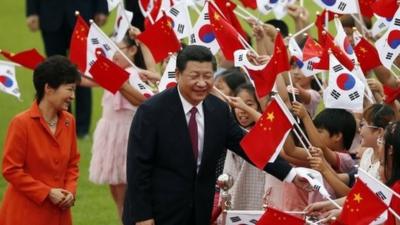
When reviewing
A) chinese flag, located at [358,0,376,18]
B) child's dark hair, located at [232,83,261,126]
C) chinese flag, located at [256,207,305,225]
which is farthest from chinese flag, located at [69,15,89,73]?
chinese flag, located at [256,207,305,225]

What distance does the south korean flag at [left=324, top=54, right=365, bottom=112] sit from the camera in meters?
8.41

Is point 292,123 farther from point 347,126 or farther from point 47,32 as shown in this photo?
point 47,32

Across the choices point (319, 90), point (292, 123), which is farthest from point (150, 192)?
point (319, 90)

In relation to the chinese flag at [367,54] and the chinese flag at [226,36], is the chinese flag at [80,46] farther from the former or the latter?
the chinese flag at [367,54]

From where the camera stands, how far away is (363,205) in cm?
680

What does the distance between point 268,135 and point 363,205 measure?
3.40ft

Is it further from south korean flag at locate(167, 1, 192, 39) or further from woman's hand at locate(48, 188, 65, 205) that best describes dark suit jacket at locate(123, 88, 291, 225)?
south korean flag at locate(167, 1, 192, 39)

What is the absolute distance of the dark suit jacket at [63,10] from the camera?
14.4m

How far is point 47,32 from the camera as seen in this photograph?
575 inches

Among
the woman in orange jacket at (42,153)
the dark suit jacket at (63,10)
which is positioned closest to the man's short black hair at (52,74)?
the woman in orange jacket at (42,153)

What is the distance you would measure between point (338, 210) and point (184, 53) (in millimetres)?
1194

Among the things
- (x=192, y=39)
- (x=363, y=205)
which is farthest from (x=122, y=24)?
(x=363, y=205)

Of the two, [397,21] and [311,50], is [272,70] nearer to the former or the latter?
[311,50]

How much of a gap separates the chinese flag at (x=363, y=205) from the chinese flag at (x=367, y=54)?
8.17ft
